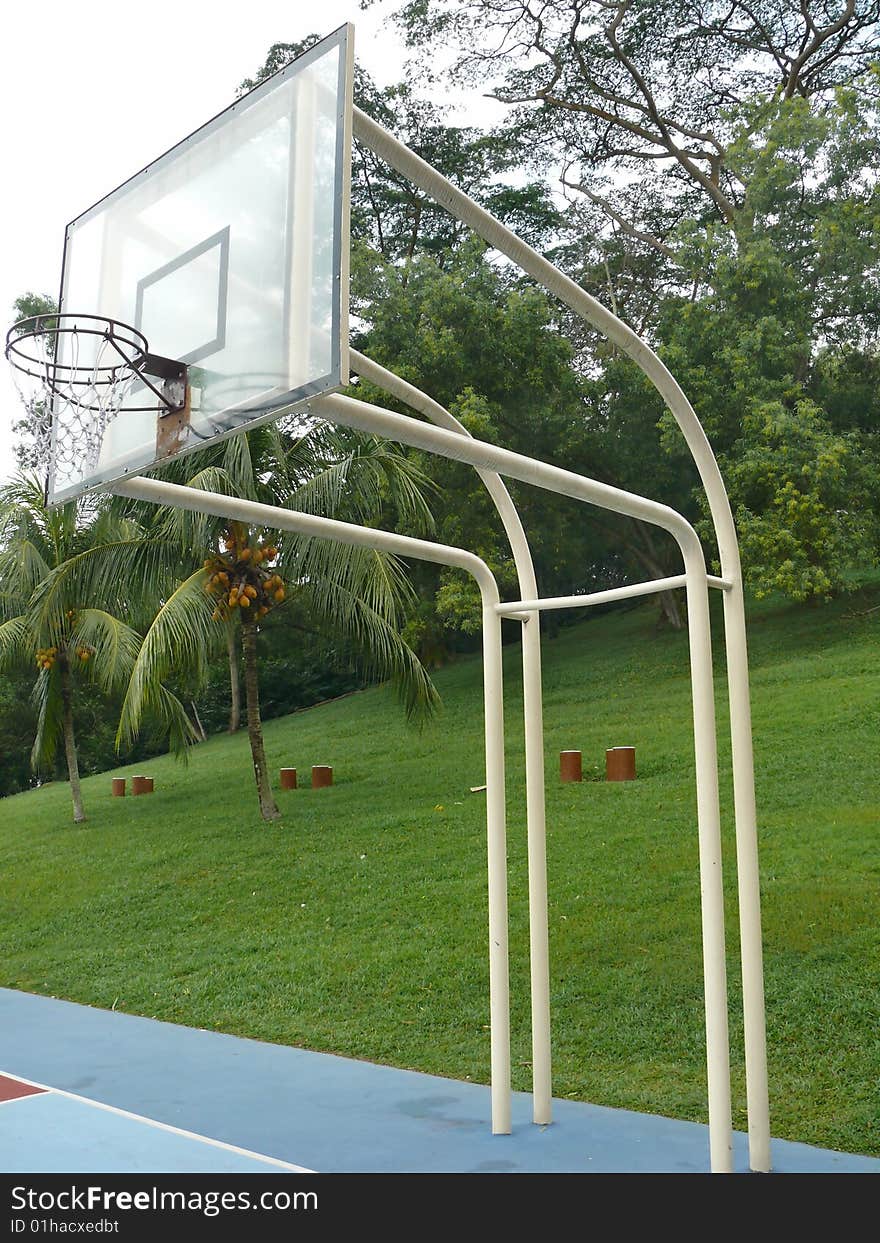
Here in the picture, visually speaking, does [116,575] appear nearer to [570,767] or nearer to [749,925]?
[570,767]

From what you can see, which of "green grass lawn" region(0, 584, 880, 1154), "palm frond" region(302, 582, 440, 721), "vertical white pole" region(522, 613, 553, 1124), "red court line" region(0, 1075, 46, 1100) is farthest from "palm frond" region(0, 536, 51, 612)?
"vertical white pole" region(522, 613, 553, 1124)

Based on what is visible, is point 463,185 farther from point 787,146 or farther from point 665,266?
point 787,146

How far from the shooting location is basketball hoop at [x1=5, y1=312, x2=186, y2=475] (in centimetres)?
350

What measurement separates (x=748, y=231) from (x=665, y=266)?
407 cm

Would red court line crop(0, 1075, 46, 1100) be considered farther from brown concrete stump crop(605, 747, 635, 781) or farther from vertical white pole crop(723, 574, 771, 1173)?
brown concrete stump crop(605, 747, 635, 781)

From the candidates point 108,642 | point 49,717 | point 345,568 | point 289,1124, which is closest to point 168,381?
point 289,1124

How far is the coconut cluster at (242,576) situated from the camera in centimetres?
1145

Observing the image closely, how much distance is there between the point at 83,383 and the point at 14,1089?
389 cm

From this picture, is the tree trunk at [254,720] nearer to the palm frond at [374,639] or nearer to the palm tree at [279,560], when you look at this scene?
the palm tree at [279,560]

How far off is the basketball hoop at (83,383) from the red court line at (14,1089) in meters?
3.49

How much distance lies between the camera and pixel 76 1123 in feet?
16.6

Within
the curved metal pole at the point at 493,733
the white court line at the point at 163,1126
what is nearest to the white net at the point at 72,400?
the curved metal pole at the point at 493,733

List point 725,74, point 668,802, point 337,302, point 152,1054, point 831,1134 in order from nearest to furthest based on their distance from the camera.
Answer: point 337,302, point 831,1134, point 152,1054, point 668,802, point 725,74

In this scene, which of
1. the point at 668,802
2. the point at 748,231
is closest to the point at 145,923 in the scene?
the point at 668,802
